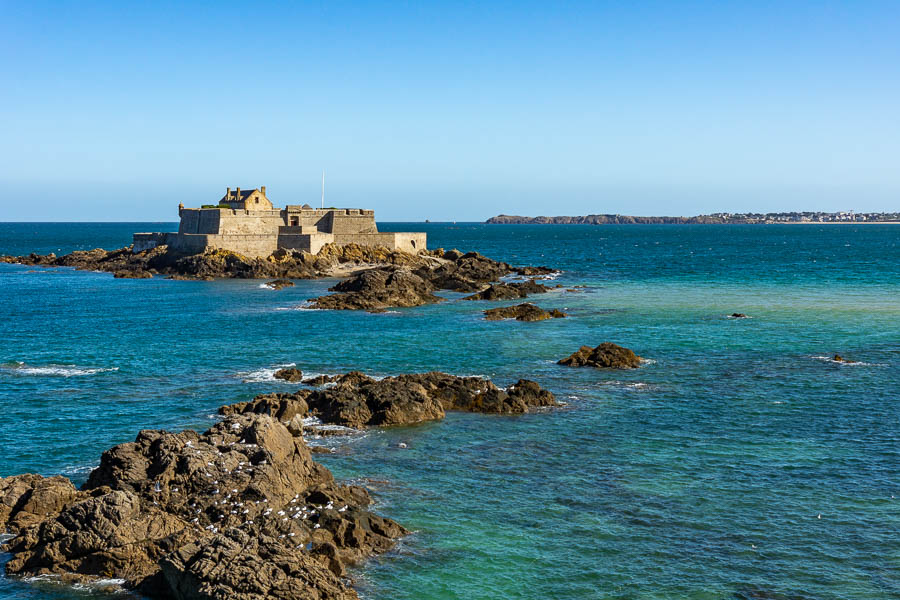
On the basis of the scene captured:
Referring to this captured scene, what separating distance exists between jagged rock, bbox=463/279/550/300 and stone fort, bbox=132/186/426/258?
71.3 feet

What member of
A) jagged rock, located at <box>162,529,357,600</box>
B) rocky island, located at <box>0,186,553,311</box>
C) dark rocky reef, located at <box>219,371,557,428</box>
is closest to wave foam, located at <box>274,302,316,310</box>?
rocky island, located at <box>0,186,553,311</box>

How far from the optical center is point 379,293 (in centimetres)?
5641

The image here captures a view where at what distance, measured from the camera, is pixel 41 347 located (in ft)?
130

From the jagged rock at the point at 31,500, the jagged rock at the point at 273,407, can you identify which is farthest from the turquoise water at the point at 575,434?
the jagged rock at the point at 31,500

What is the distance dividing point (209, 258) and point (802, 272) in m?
61.1

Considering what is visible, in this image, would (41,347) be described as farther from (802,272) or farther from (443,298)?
(802,272)

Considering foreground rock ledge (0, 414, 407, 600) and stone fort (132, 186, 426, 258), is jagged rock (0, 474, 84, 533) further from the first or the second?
stone fort (132, 186, 426, 258)

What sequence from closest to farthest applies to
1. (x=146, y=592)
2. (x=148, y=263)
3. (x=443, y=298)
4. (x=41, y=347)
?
(x=146, y=592)
(x=41, y=347)
(x=443, y=298)
(x=148, y=263)

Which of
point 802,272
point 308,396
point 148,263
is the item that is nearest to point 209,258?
point 148,263

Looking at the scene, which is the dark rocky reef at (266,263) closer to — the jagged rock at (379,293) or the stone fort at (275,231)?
the stone fort at (275,231)

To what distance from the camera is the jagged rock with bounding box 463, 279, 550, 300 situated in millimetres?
60219

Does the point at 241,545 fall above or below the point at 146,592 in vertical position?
→ above

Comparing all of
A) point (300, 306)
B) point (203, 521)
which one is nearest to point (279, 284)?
point (300, 306)

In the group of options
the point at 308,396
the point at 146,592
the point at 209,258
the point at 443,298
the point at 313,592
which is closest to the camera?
the point at 313,592
